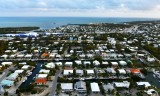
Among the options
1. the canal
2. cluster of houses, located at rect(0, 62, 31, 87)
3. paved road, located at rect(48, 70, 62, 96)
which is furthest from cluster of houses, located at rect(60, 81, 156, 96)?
cluster of houses, located at rect(0, 62, 31, 87)

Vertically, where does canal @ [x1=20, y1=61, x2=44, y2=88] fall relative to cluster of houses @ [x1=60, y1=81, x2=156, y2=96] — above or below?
below

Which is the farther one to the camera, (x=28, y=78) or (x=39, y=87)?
(x=28, y=78)

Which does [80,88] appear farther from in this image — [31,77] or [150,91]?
[31,77]

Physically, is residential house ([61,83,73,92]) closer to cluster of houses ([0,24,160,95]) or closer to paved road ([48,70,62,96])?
cluster of houses ([0,24,160,95])

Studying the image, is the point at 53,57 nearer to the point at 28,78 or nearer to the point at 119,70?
the point at 28,78

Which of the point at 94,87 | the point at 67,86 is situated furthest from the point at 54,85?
the point at 94,87

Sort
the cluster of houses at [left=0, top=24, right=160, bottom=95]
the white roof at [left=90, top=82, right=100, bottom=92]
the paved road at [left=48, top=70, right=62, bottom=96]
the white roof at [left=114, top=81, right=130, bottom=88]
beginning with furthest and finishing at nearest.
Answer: the cluster of houses at [left=0, top=24, right=160, bottom=95]
the white roof at [left=114, top=81, right=130, bottom=88]
the white roof at [left=90, top=82, right=100, bottom=92]
the paved road at [left=48, top=70, right=62, bottom=96]

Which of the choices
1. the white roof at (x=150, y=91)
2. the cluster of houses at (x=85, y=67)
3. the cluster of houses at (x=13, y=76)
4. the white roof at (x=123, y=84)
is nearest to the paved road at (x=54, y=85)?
the cluster of houses at (x=85, y=67)

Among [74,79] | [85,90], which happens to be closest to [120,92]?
[85,90]

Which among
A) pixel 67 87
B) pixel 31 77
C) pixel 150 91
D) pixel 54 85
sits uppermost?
pixel 150 91

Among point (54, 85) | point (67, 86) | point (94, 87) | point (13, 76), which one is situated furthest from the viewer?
point (13, 76)

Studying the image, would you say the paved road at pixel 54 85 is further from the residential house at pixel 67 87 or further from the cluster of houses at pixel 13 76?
the cluster of houses at pixel 13 76
